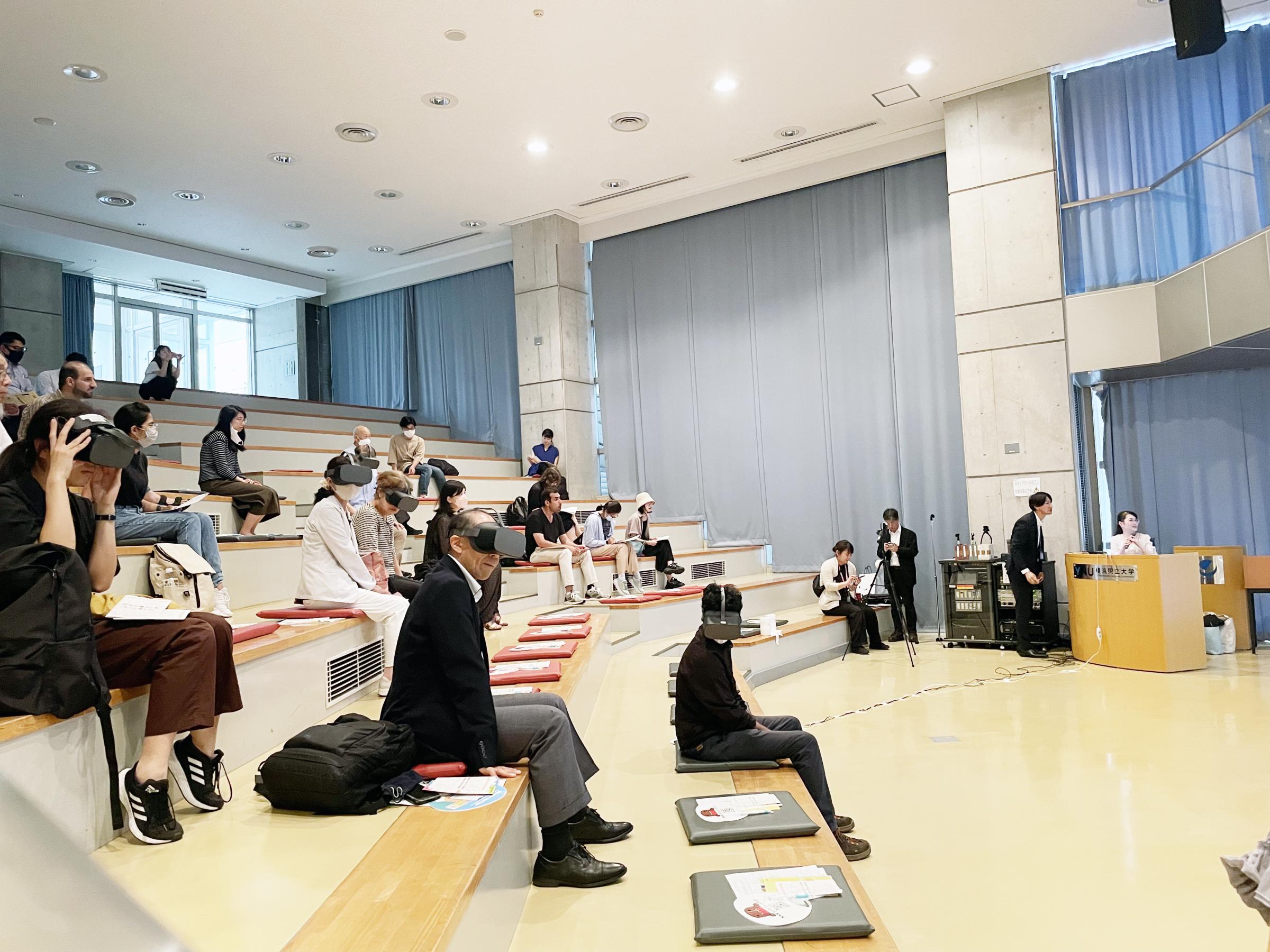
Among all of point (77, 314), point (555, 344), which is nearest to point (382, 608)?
point (555, 344)

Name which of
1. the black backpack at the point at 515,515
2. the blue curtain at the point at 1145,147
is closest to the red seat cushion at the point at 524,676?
the black backpack at the point at 515,515

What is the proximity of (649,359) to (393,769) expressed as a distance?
824 centimetres

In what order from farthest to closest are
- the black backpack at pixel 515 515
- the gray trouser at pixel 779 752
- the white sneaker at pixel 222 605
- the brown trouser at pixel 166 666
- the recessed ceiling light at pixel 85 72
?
1. the black backpack at pixel 515 515
2. the recessed ceiling light at pixel 85 72
3. the white sneaker at pixel 222 605
4. the gray trouser at pixel 779 752
5. the brown trouser at pixel 166 666

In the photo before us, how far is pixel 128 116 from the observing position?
7492mm

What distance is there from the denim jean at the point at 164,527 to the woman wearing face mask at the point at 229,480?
1810 millimetres

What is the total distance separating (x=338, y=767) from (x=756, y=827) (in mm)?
1364

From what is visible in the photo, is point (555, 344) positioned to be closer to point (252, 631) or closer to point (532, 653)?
point (532, 653)

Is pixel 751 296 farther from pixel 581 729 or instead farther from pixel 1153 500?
pixel 581 729

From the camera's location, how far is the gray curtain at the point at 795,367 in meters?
8.85

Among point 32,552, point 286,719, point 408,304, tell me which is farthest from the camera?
point 408,304

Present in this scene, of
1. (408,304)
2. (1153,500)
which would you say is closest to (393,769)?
(1153,500)

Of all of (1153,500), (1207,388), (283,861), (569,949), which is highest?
(1207,388)

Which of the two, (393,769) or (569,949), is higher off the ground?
(393,769)

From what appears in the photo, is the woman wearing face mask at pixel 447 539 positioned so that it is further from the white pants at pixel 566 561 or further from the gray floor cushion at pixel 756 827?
Answer: the gray floor cushion at pixel 756 827
